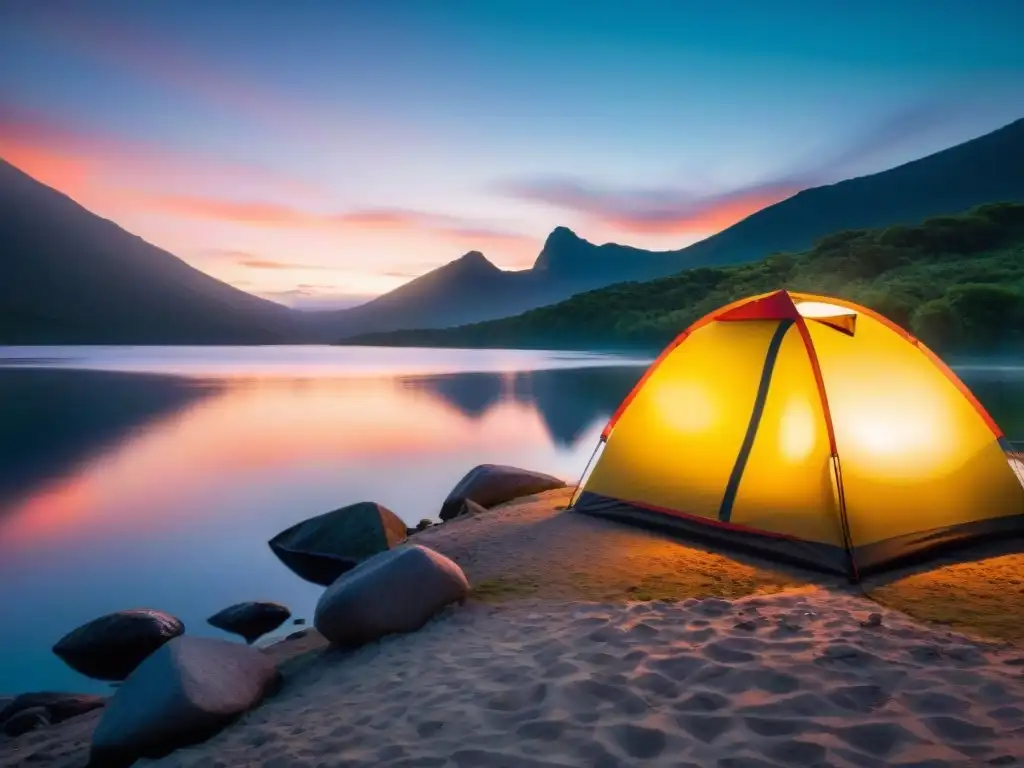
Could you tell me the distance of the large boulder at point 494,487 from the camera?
12484mm

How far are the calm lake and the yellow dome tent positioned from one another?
551 cm

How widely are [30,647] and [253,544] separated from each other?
4328 mm

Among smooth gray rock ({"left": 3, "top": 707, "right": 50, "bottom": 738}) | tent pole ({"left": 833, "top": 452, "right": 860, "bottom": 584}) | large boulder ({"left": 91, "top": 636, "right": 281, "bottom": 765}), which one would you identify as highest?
tent pole ({"left": 833, "top": 452, "right": 860, "bottom": 584})

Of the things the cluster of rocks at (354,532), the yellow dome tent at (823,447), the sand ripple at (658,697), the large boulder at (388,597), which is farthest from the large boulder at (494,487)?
the sand ripple at (658,697)

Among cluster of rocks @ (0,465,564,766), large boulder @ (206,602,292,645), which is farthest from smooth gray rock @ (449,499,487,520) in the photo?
large boulder @ (206,602,292,645)

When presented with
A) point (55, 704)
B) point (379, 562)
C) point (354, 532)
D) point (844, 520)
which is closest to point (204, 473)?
point (354, 532)

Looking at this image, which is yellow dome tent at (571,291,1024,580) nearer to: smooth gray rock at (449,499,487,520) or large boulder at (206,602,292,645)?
smooth gray rock at (449,499,487,520)

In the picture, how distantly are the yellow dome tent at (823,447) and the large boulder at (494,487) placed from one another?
4.53m

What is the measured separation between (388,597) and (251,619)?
358cm

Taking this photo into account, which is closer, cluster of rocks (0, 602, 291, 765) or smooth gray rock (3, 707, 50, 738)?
cluster of rocks (0, 602, 291, 765)

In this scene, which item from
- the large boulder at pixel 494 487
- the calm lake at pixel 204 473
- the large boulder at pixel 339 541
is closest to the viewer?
the calm lake at pixel 204 473

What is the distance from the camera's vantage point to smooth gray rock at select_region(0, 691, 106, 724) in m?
6.16

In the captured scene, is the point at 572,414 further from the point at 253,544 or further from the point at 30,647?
the point at 30,647

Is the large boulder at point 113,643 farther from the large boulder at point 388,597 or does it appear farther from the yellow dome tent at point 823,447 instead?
the yellow dome tent at point 823,447
